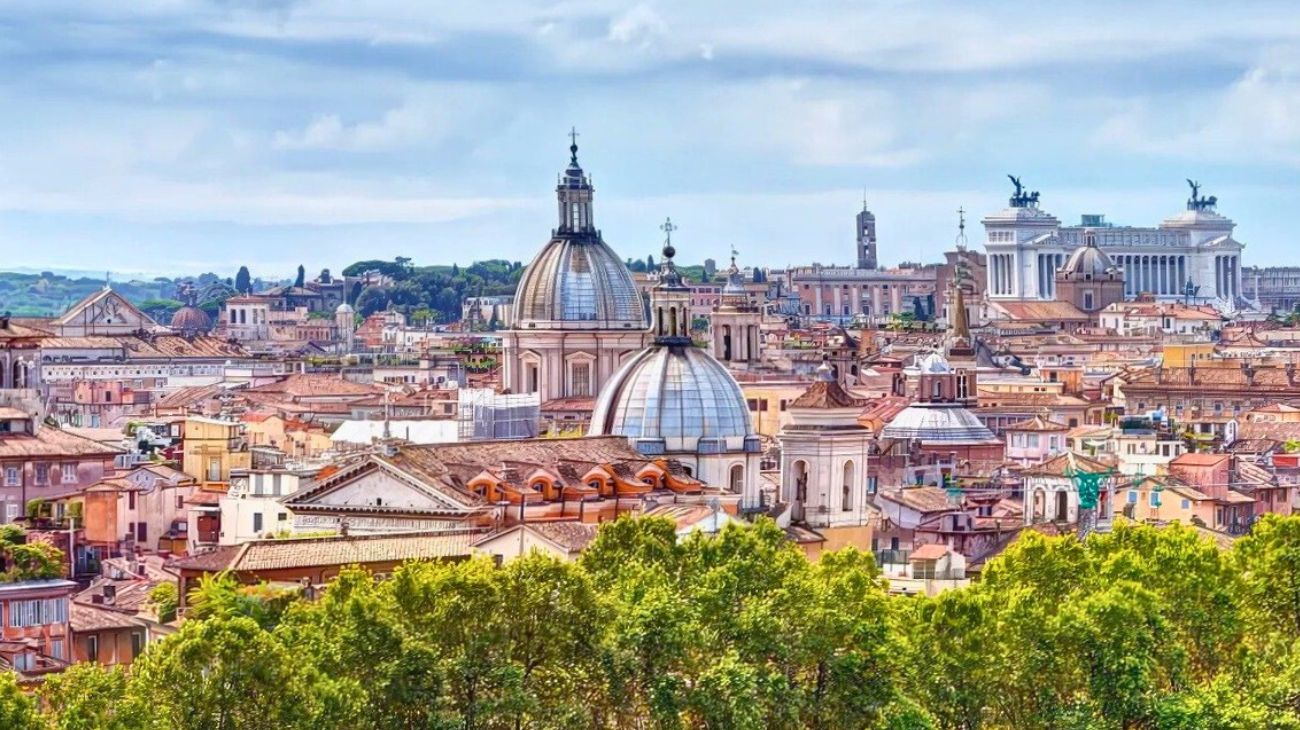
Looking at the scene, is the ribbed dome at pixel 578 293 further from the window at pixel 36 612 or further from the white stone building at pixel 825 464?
the window at pixel 36 612

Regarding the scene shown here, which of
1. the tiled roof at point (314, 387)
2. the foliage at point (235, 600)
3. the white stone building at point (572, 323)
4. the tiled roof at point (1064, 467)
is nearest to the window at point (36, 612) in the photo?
the foliage at point (235, 600)

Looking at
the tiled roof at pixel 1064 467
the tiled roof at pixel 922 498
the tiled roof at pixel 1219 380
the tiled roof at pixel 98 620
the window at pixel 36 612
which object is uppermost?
the tiled roof at pixel 1219 380

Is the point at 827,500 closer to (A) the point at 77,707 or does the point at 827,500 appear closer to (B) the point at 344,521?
(B) the point at 344,521

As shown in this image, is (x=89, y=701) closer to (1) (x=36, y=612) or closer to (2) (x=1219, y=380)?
(1) (x=36, y=612)

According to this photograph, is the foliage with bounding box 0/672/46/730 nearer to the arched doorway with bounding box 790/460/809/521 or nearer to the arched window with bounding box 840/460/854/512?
the arched doorway with bounding box 790/460/809/521

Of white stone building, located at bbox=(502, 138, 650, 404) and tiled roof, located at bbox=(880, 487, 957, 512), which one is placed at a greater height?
white stone building, located at bbox=(502, 138, 650, 404)

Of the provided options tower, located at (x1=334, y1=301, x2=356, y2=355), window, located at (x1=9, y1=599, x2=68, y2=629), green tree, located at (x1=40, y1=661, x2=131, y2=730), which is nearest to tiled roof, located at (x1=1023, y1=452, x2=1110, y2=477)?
window, located at (x1=9, y1=599, x2=68, y2=629)
